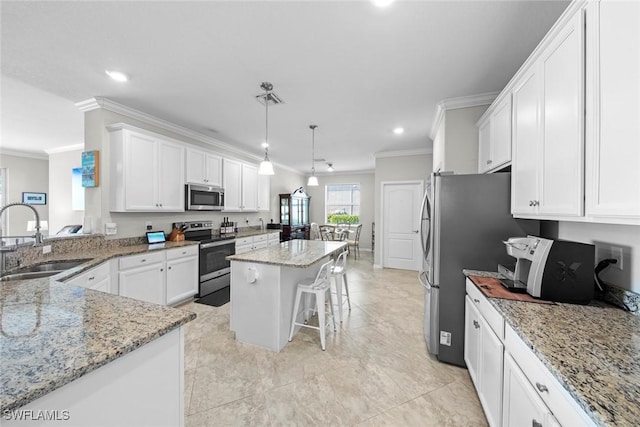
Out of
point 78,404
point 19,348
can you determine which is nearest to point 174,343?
point 78,404

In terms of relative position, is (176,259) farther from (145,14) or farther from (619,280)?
(619,280)

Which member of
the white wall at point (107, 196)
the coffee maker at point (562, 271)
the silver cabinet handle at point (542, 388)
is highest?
the white wall at point (107, 196)

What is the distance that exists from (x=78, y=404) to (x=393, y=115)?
12.4 ft

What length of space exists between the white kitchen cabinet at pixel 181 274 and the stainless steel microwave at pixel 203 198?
2.47 ft

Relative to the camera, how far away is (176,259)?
3338 millimetres

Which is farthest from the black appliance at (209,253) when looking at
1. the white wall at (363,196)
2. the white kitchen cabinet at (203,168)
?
the white wall at (363,196)

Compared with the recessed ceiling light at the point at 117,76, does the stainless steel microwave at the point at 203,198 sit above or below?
below

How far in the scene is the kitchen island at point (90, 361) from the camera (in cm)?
65

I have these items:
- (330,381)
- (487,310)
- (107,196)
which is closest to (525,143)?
(487,310)

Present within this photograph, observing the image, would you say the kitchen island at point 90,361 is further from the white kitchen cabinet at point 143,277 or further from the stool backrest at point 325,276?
the white kitchen cabinet at point 143,277

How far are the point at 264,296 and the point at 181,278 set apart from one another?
173 cm

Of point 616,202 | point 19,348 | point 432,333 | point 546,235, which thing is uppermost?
point 616,202

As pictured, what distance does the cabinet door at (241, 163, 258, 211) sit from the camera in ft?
16.9

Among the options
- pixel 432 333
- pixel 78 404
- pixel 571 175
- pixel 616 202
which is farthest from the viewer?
pixel 432 333
